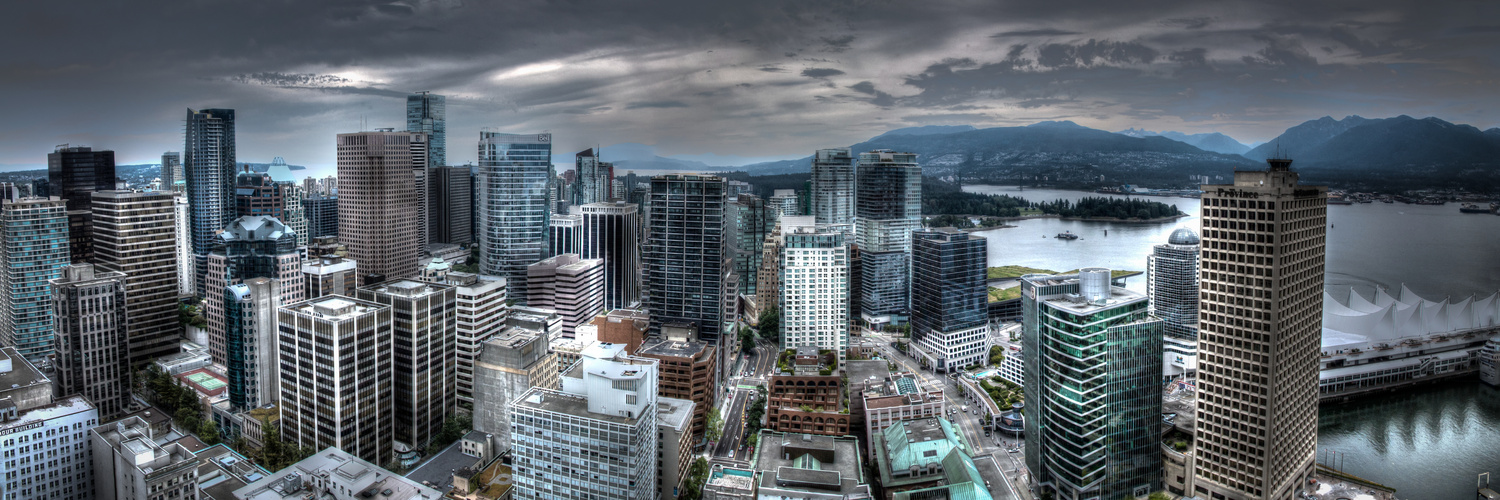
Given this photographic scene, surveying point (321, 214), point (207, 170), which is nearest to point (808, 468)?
point (207, 170)

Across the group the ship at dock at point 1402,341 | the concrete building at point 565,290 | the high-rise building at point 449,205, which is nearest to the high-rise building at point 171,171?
the high-rise building at point 449,205

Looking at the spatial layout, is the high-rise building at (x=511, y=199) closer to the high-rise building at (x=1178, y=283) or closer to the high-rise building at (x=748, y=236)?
the high-rise building at (x=748, y=236)

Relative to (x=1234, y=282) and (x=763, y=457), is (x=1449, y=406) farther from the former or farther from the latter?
(x=763, y=457)

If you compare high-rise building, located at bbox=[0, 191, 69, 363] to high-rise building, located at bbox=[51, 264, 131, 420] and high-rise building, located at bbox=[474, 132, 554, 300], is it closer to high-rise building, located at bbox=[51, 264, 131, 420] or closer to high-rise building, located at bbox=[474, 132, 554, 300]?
high-rise building, located at bbox=[51, 264, 131, 420]

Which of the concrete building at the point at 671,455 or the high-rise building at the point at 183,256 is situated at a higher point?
the high-rise building at the point at 183,256

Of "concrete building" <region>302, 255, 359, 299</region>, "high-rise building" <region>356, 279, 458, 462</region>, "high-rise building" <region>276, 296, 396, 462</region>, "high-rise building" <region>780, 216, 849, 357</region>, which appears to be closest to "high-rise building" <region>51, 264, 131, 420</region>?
"concrete building" <region>302, 255, 359, 299</region>

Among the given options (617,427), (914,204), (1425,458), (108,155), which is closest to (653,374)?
(617,427)
